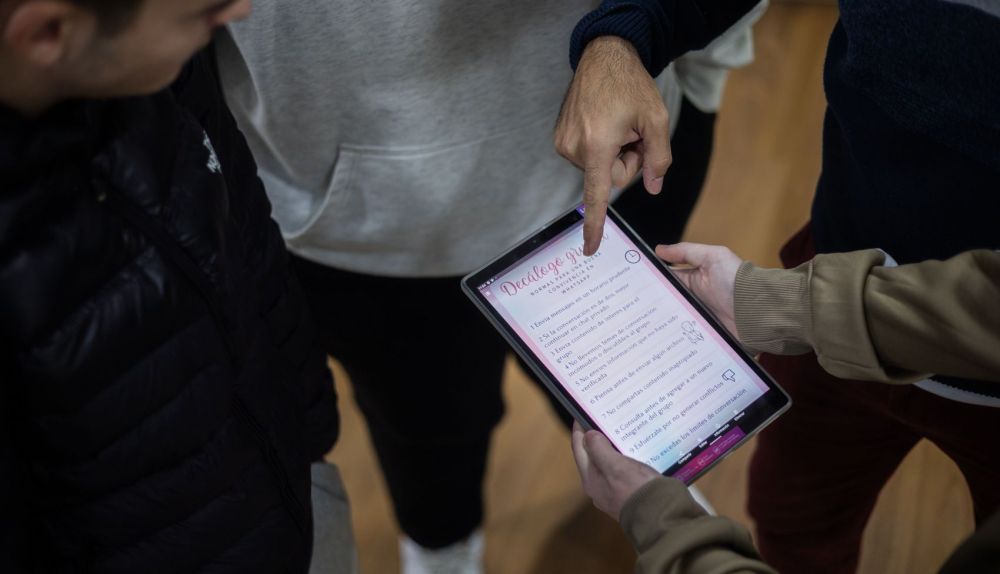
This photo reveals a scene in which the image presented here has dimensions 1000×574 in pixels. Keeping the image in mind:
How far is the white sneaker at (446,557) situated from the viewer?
54.1 inches

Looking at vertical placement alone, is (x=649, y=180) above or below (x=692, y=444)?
above

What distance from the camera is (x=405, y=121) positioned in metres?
0.85

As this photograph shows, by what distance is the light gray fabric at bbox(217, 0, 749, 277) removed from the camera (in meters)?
0.79

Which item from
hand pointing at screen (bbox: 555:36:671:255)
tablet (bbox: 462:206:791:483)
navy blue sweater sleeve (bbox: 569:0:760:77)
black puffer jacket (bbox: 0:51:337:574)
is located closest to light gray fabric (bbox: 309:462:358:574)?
black puffer jacket (bbox: 0:51:337:574)

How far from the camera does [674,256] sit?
0.89 metres

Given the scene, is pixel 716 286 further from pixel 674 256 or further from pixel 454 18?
pixel 454 18

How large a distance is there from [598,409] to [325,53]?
400 millimetres

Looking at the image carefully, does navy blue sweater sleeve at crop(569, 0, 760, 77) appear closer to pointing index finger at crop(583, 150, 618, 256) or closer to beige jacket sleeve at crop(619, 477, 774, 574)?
pointing index finger at crop(583, 150, 618, 256)

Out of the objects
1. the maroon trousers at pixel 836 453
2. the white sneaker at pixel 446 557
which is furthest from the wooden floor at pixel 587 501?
the maroon trousers at pixel 836 453

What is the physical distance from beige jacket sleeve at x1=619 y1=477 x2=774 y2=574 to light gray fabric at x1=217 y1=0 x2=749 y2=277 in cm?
36

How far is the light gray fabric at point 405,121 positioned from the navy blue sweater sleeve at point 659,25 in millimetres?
53

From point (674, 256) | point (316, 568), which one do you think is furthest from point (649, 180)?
point (316, 568)

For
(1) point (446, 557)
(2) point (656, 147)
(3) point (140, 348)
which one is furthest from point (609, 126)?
(1) point (446, 557)

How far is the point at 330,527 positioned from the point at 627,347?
363mm
